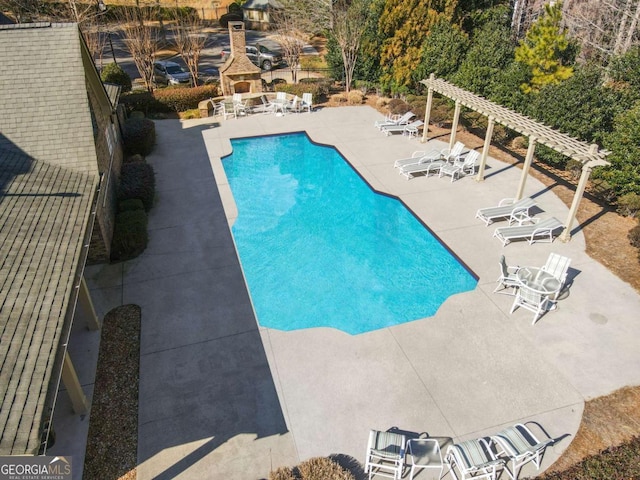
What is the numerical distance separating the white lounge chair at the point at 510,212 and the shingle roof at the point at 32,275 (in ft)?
39.4

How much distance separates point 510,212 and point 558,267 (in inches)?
134

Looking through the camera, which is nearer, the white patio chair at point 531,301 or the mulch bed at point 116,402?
the mulch bed at point 116,402

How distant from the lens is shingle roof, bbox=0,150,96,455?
6.07 metres

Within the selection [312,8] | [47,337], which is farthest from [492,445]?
[312,8]

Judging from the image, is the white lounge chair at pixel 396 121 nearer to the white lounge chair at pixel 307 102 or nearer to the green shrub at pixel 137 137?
the white lounge chair at pixel 307 102

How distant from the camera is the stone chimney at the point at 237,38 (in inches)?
975

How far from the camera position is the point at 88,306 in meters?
10.4

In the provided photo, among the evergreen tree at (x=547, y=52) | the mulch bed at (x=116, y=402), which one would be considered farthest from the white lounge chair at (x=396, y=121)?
the mulch bed at (x=116, y=402)

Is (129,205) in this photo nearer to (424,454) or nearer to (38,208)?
(38,208)

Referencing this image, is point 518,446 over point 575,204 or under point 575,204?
under

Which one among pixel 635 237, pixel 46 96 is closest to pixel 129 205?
pixel 46 96

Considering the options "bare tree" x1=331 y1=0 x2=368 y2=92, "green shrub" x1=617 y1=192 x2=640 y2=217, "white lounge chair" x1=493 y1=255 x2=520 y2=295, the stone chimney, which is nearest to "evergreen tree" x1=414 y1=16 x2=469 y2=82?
"bare tree" x1=331 y1=0 x2=368 y2=92

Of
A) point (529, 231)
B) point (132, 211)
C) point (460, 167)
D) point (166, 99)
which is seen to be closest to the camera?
point (529, 231)

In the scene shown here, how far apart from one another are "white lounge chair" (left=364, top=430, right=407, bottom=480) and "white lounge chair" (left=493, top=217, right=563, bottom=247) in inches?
319
